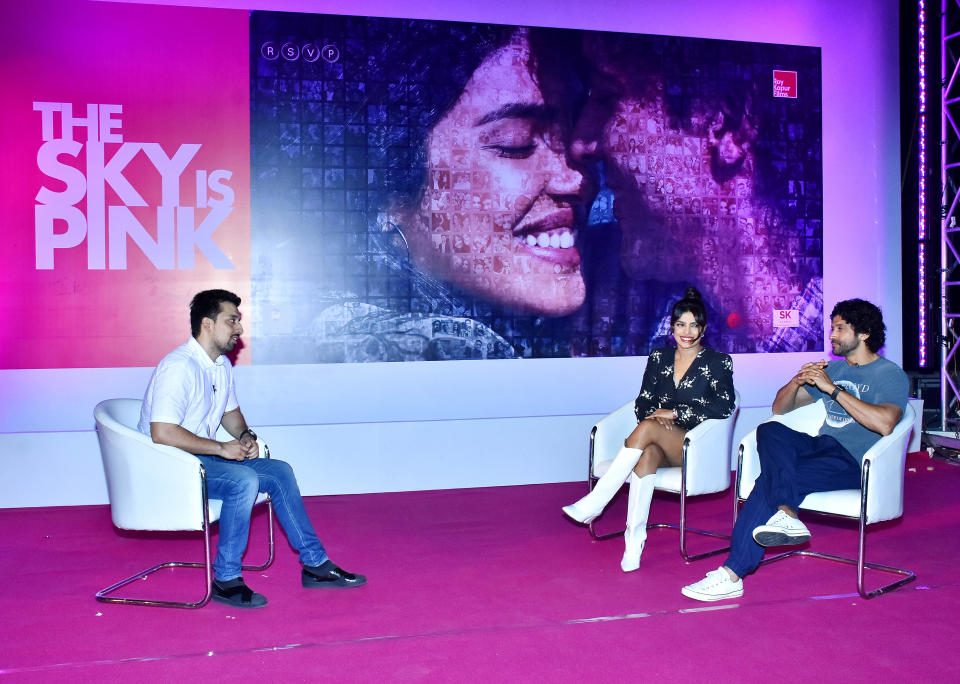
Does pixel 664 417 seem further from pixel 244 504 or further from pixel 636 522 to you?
pixel 244 504

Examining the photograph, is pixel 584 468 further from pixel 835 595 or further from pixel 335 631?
pixel 335 631

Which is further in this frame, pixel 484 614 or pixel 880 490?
pixel 880 490

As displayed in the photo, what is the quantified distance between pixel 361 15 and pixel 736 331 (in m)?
3.36

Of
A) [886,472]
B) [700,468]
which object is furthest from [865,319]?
[700,468]

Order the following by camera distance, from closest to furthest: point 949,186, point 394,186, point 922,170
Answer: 1. point 394,186
2. point 949,186
3. point 922,170

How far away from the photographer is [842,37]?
22.2 feet

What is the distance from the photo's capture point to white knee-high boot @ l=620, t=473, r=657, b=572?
387 centimetres

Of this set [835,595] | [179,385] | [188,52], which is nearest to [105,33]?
[188,52]

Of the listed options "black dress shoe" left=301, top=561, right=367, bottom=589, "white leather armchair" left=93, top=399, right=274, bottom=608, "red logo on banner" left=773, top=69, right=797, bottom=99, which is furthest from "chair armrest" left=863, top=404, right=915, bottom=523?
"red logo on banner" left=773, top=69, right=797, bottom=99

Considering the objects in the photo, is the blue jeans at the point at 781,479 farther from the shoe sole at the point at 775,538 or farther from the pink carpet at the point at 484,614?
the pink carpet at the point at 484,614

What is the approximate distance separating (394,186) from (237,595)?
313cm

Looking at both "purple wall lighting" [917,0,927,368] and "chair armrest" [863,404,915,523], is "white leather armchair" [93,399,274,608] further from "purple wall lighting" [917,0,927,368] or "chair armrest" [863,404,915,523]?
"purple wall lighting" [917,0,927,368]

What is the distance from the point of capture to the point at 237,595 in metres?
3.44

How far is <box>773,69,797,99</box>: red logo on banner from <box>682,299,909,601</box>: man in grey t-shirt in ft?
10.6
